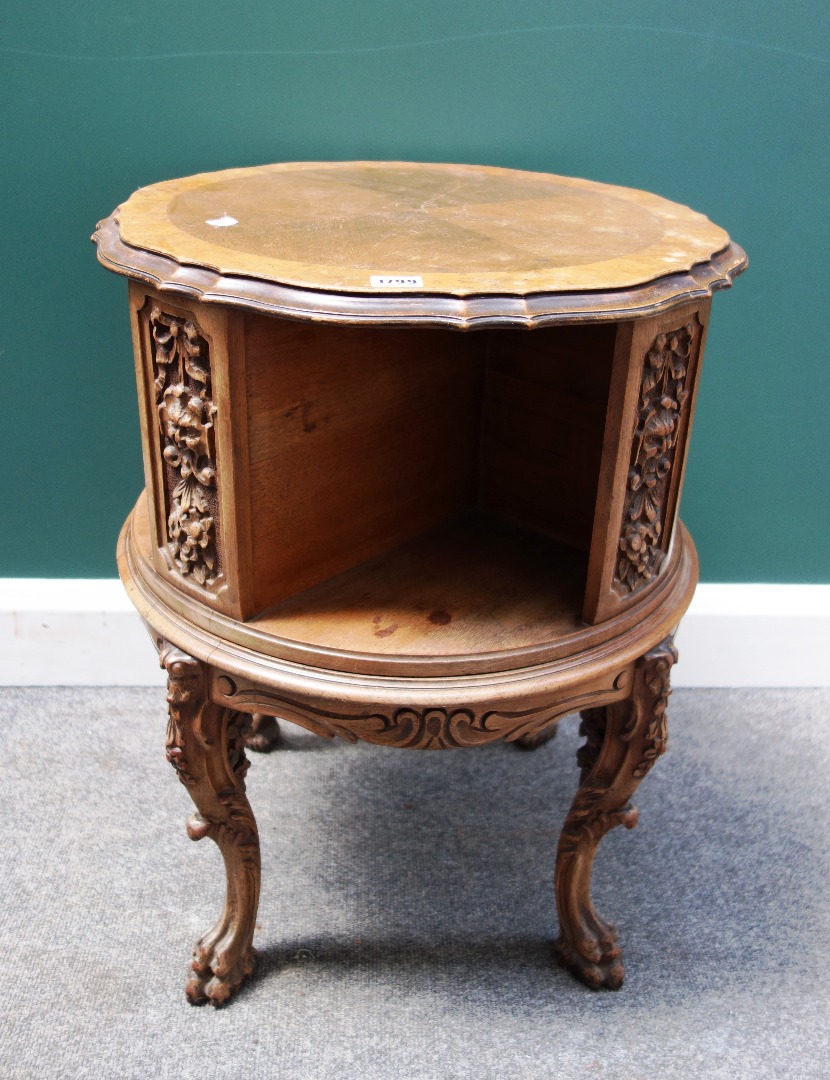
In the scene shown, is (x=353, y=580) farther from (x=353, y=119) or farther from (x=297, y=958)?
(x=353, y=119)

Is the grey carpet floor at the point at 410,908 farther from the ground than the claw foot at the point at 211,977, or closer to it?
closer to it

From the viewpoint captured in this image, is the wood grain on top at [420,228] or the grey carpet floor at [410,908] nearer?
the wood grain on top at [420,228]

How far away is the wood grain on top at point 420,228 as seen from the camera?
105 cm

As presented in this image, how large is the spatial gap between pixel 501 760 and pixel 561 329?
909 millimetres

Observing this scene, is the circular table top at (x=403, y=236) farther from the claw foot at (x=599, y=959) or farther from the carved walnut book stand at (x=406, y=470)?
the claw foot at (x=599, y=959)

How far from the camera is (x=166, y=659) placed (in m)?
1.23

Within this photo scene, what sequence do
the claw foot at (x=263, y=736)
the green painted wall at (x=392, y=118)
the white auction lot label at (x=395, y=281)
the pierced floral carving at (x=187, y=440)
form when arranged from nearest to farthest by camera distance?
the white auction lot label at (x=395, y=281)
the pierced floral carving at (x=187, y=440)
the green painted wall at (x=392, y=118)
the claw foot at (x=263, y=736)

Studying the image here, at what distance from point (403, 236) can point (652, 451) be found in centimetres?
39

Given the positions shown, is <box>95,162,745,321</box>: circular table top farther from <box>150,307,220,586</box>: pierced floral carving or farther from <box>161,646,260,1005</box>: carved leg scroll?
<box>161,646,260,1005</box>: carved leg scroll

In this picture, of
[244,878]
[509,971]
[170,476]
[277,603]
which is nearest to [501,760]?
[509,971]

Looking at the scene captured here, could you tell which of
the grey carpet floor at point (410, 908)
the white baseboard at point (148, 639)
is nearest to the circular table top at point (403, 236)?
the white baseboard at point (148, 639)

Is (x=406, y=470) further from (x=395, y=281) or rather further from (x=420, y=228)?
(x=395, y=281)

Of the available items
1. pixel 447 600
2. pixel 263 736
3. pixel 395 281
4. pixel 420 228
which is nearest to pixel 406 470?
pixel 447 600

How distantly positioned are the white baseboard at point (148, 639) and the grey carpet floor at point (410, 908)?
2.2 inches
